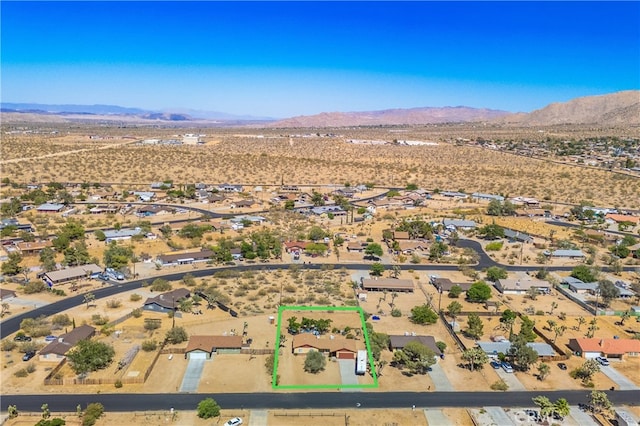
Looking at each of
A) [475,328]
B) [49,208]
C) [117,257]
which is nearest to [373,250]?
[475,328]

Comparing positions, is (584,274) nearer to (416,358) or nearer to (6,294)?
(416,358)

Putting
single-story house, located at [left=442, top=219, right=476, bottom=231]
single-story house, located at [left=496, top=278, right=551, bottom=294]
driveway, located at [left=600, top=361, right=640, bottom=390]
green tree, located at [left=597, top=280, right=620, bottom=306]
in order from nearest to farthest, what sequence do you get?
driveway, located at [left=600, top=361, right=640, bottom=390] < green tree, located at [left=597, top=280, right=620, bottom=306] < single-story house, located at [left=496, top=278, right=551, bottom=294] < single-story house, located at [left=442, top=219, right=476, bottom=231]

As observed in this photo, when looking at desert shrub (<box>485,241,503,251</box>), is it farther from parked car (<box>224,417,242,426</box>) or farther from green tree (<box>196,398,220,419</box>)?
green tree (<box>196,398,220,419</box>)

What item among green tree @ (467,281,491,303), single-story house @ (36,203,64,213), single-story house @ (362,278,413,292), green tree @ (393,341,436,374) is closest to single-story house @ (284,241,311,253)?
single-story house @ (362,278,413,292)

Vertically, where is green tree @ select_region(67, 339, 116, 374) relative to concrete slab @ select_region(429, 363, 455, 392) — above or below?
above

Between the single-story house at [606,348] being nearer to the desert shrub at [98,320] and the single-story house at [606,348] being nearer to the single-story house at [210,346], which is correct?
the single-story house at [210,346]

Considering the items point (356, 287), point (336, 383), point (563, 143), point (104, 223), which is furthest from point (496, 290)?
point (563, 143)

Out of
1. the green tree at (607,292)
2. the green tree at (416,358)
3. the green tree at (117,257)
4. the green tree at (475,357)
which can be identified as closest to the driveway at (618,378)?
the green tree at (475,357)
